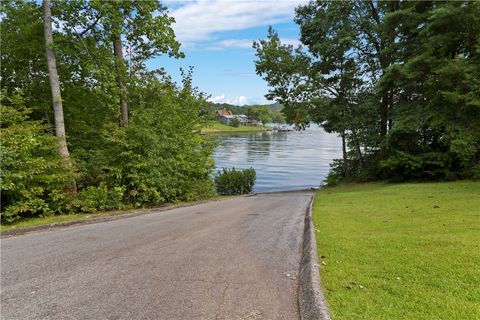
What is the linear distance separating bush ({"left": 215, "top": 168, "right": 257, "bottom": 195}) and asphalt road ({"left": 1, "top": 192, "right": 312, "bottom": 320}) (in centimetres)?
1510

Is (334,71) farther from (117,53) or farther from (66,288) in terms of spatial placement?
(66,288)

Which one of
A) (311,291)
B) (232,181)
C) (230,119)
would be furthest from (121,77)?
(230,119)

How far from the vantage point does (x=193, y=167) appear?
1497 centimetres

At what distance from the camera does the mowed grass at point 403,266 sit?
128 inches

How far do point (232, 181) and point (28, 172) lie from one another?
15.1 metres

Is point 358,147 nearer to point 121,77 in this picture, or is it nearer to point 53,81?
point 121,77

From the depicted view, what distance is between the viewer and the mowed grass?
3240 mm

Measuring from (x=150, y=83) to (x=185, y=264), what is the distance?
470 inches

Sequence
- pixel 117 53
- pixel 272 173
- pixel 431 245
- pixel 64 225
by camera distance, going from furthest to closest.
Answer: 1. pixel 272 173
2. pixel 117 53
3. pixel 64 225
4. pixel 431 245

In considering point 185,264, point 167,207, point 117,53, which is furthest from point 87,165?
point 185,264

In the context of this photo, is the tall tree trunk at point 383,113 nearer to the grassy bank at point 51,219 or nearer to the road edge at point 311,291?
the grassy bank at point 51,219

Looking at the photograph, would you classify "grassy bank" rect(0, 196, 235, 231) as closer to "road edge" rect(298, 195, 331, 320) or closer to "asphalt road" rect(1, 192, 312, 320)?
"asphalt road" rect(1, 192, 312, 320)

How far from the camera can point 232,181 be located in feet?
74.8

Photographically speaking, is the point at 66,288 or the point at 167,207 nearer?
the point at 66,288
